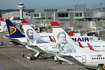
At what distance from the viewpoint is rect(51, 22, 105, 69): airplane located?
3428cm

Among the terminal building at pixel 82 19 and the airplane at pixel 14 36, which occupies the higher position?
the terminal building at pixel 82 19

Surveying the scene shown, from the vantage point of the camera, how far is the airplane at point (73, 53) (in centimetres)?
3428

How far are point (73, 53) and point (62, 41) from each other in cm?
284

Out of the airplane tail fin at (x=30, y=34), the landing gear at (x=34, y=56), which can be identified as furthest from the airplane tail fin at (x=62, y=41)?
the airplane tail fin at (x=30, y=34)

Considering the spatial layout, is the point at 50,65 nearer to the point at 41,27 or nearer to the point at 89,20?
the point at 89,20

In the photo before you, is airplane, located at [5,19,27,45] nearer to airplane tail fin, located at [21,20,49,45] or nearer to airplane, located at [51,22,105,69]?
airplane tail fin, located at [21,20,49,45]

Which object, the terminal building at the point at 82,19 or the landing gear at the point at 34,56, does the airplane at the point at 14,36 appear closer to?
the landing gear at the point at 34,56

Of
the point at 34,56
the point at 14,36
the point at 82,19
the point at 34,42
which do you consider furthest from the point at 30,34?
the point at 82,19

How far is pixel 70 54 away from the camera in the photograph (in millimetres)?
35250

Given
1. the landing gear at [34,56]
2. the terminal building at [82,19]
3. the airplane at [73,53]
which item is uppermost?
the terminal building at [82,19]

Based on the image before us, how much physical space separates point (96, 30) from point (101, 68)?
61698 millimetres

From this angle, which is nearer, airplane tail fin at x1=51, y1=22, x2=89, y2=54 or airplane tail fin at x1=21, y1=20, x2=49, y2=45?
airplane tail fin at x1=51, y1=22, x2=89, y2=54

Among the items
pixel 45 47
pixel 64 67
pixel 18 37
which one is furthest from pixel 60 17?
A: pixel 64 67

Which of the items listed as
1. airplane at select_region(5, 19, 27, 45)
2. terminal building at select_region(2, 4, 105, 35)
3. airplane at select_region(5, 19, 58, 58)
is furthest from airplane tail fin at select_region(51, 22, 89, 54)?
terminal building at select_region(2, 4, 105, 35)
